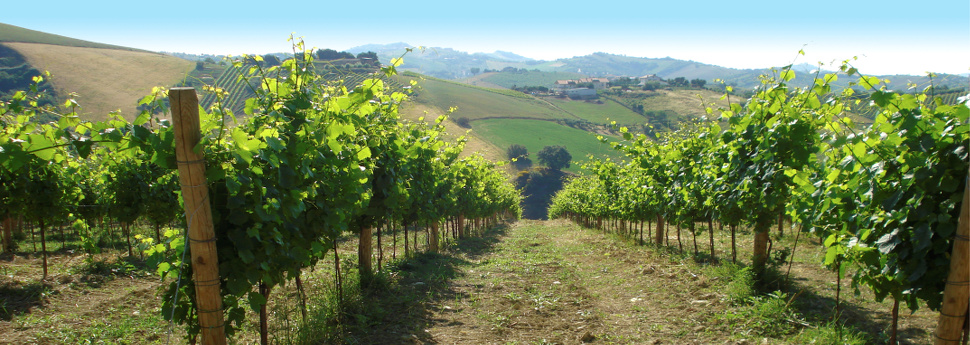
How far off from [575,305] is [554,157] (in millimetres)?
58436

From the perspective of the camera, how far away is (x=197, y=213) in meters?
3.11

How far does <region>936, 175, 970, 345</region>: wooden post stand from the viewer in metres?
2.80

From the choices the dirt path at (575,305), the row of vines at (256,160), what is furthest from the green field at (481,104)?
the row of vines at (256,160)

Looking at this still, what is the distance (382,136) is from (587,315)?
380cm

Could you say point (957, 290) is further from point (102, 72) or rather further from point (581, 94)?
point (581, 94)

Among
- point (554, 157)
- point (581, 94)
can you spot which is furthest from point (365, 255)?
point (581, 94)

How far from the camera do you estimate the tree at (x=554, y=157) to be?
64500 millimetres

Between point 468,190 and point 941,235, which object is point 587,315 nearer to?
point 941,235

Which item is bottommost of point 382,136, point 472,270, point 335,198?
point 472,270

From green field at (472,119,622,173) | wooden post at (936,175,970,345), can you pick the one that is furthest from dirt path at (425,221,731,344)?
green field at (472,119,622,173)

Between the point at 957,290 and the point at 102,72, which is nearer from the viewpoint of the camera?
the point at 957,290

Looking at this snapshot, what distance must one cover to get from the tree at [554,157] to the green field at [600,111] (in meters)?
20.4

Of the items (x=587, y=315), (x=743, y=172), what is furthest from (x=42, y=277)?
(x=743, y=172)

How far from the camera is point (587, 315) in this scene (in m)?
6.43
